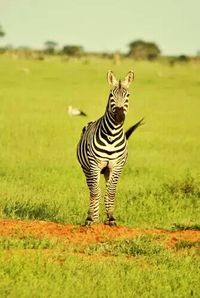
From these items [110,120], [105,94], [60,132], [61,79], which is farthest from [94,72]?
[110,120]

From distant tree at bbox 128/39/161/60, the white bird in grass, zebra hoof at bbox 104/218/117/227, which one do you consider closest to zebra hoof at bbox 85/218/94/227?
zebra hoof at bbox 104/218/117/227

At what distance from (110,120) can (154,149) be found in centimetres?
1038

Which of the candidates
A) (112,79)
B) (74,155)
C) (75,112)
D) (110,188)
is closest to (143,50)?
(75,112)

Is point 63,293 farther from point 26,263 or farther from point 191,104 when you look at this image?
point 191,104

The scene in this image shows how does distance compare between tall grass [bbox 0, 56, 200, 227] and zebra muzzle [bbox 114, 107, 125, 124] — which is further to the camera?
tall grass [bbox 0, 56, 200, 227]

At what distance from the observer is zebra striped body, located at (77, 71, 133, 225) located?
10562 mm

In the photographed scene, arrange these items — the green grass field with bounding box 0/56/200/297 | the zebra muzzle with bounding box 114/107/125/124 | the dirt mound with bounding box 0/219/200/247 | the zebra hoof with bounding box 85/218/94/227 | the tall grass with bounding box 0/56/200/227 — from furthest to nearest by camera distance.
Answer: the tall grass with bounding box 0/56/200/227, the zebra hoof with bounding box 85/218/94/227, the zebra muzzle with bounding box 114/107/125/124, the dirt mound with bounding box 0/219/200/247, the green grass field with bounding box 0/56/200/297

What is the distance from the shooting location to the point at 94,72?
50.7 metres

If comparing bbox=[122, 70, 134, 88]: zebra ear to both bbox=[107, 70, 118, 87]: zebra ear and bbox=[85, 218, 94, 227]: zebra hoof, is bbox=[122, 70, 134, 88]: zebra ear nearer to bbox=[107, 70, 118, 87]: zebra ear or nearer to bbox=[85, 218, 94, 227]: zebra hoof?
bbox=[107, 70, 118, 87]: zebra ear

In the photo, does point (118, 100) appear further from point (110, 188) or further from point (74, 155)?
point (74, 155)

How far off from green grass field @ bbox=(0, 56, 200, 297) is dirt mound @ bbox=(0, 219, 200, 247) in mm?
412

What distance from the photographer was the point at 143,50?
100625 millimetres

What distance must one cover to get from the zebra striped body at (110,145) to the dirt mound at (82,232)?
638mm

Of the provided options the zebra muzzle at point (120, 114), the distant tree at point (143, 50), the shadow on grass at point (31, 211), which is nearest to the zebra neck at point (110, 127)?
the zebra muzzle at point (120, 114)
